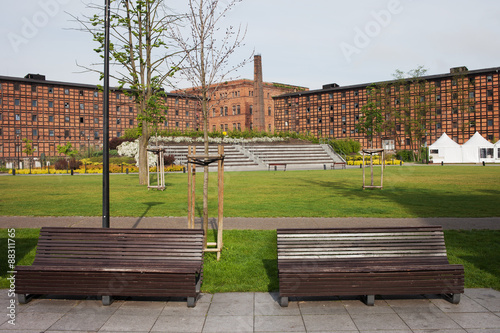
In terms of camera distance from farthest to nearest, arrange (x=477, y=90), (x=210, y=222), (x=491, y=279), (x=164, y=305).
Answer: (x=477, y=90)
(x=210, y=222)
(x=491, y=279)
(x=164, y=305)

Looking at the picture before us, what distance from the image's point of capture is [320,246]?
18.2ft

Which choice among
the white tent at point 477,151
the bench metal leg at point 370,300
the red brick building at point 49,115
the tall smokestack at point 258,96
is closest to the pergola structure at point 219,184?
the bench metal leg at point 370,300

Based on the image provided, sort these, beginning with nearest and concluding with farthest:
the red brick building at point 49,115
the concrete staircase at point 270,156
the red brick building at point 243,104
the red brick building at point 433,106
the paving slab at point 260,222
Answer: the paving slab at point 260,222
the concrete staircase at point 270,156
the red brick building at point 433,106
the red brick building at point 49,115
the red brick building at point 243,104

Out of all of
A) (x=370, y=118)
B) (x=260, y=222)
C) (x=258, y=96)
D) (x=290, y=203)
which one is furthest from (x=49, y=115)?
(x=260, y=222)

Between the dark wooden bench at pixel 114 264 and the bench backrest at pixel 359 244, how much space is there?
122cm

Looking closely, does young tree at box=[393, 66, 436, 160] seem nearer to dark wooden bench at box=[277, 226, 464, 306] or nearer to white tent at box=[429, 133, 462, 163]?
white tent at box=[429, 133, 462, 163]

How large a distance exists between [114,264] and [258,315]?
1930 millimetres

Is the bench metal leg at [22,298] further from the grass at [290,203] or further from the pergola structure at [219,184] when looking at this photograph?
the grass at [290,203]

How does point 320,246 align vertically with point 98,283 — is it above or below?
above

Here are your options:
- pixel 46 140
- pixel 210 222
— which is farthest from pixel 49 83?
pixel 210 222

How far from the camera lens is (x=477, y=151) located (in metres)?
49.3

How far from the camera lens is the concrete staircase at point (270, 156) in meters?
39.7

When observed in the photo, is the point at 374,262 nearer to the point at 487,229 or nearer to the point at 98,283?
the point at 98,283

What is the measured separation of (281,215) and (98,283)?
643 centimetres
